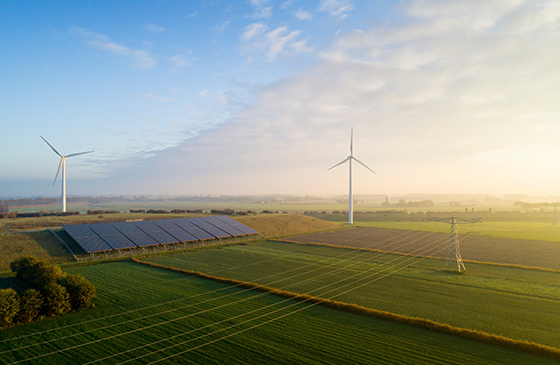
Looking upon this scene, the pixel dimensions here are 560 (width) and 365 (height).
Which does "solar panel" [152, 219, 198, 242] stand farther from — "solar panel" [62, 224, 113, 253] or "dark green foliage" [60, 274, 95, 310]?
"dark green foliage" [60, 274, 95, 310]

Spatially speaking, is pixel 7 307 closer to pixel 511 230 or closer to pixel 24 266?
pixel 24 266

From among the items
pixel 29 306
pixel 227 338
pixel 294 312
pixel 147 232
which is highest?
pixel 147 232

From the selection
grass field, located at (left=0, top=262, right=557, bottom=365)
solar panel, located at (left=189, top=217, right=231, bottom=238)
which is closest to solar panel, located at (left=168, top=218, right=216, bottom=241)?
solar panel, located at (left=189, top=217, right=231, bottom=238)

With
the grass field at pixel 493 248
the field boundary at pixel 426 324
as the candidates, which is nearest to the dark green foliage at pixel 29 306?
the field boundary at pixel 426 324

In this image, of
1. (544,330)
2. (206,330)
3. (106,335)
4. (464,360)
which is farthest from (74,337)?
(544,330)

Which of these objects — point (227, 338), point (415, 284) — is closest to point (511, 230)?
point (415, 284)

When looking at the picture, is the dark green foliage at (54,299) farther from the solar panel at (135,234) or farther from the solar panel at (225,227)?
the solar panel at (225,227)
